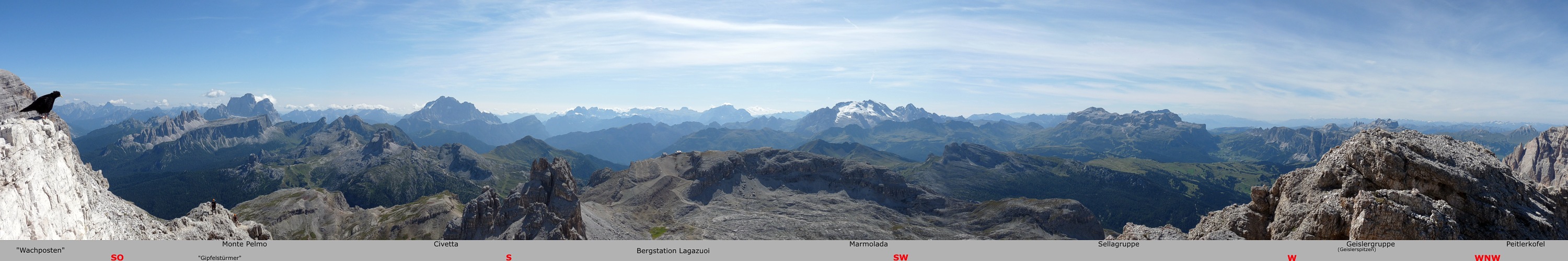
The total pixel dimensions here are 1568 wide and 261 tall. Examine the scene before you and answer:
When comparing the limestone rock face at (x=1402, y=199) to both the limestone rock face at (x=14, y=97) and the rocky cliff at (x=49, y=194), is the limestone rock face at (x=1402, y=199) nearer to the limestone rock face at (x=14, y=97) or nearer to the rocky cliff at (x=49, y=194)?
the rocky cliff at (x=49, y=194)

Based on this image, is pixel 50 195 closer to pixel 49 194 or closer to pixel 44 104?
pixel 49 194

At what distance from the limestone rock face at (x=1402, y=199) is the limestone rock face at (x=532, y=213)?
111 metres

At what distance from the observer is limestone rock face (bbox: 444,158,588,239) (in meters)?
126

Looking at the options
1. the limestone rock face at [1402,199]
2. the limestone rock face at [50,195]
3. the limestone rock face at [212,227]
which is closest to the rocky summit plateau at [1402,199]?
the limestone rock face at [1402,199]

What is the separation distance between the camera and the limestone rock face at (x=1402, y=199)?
34.5 metres

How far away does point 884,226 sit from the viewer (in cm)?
19025

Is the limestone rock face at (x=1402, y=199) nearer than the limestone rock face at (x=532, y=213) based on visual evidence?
Yes

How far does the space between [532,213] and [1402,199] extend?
131 meters

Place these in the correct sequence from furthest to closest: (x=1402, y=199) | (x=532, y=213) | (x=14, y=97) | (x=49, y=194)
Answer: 1. (x=532, y=213)
2. (x=14, y=97)
3. (x=1402, y=199)
4. (x=49, y=194)

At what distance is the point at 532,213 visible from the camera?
130 m

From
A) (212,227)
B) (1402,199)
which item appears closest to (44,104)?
(212,227)

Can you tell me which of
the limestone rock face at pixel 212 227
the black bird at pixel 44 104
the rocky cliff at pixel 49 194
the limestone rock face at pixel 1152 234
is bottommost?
the limestone rock face at pixel 212 227

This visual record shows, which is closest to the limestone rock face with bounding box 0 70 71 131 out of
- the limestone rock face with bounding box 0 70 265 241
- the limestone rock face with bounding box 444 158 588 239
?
the limestone rock face with bounding box 0 70 265 241
